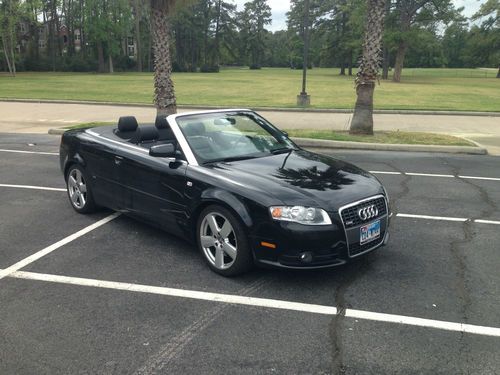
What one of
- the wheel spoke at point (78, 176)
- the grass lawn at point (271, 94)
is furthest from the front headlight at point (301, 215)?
the grass lawn at point (271, 94)

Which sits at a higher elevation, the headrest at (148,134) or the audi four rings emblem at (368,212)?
the headrest at (148,134)

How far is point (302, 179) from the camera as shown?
4297mm

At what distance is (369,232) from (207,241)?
1.48m

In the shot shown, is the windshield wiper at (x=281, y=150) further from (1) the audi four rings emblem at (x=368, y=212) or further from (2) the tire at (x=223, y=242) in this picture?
(1) the audi four rings emblem at (x=368, y=212)

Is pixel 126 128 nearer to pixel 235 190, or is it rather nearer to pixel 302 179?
pixel 235 190

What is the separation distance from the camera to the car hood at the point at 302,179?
3963 millimetres

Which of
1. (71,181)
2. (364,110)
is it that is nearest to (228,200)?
(71,181)

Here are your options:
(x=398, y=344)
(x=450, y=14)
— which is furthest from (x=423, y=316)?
(x=450, y=14)

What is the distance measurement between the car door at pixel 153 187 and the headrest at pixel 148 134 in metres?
0.21

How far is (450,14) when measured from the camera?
45.7 m

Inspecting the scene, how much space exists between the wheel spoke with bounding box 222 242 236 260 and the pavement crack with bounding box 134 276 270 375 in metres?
0.33

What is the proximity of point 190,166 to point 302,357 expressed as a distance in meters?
2.23

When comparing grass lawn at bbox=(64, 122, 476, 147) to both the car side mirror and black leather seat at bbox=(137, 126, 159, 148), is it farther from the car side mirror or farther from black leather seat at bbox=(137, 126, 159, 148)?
the car side mirror

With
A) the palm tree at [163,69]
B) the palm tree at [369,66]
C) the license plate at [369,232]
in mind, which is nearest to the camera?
the license plate at [369,232]
